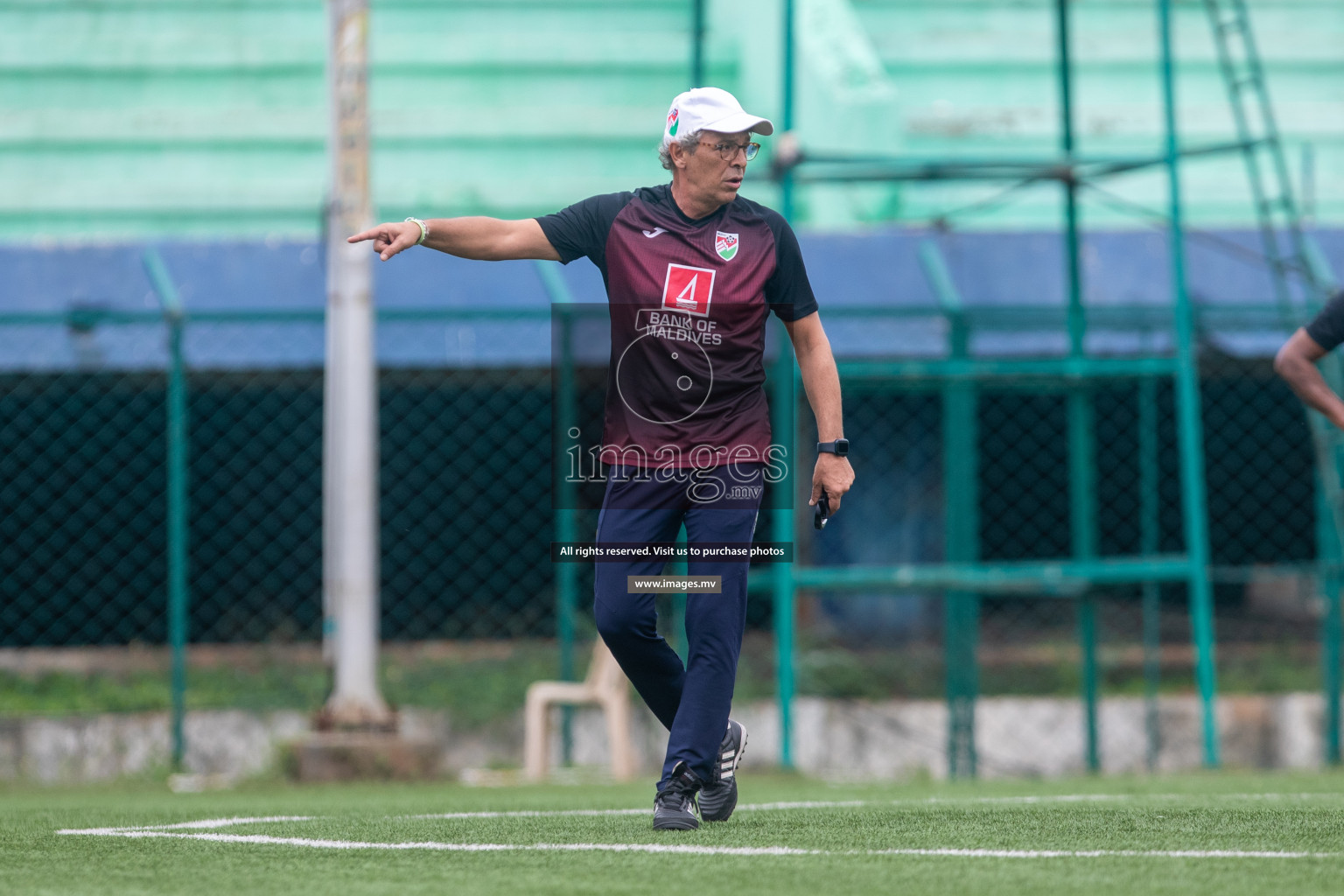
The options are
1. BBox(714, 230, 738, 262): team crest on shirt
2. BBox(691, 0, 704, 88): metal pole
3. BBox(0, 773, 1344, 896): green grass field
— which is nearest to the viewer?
BBox(0, 773, 1344, 896): green grass field

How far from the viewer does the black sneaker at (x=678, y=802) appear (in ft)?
13.0

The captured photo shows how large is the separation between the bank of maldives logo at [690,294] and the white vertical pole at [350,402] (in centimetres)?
340

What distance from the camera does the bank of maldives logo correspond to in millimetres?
4145

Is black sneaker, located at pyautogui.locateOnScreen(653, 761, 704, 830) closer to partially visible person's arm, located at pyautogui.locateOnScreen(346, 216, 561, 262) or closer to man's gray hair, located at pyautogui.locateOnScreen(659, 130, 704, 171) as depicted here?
partially visible person's arm, located at pyautogui.locateOnScreen(346, 216, 561, 262)

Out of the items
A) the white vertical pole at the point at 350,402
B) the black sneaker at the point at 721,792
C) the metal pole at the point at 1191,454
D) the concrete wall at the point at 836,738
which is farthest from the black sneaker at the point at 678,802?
the metal pole at the point at 1191,454

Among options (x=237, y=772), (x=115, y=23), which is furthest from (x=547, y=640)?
(x=115, y=23)

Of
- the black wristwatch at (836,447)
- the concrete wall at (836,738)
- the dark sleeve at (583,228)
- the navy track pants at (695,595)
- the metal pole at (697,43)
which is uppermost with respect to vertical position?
the metal pole at (697,43)

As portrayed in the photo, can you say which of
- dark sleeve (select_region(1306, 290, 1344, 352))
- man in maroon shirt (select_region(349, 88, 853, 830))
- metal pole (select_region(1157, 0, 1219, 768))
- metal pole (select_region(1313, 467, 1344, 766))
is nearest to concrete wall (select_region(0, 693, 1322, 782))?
metal pole (select_region(1313, 467, 1344, 766))

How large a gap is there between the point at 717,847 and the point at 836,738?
5101mm

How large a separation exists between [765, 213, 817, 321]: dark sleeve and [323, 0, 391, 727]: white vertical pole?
3.39 meters

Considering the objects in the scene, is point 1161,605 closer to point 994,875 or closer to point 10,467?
point 10,467

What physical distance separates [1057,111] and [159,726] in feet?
25.4

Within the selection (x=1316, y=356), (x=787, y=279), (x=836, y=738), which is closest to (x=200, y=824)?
(x=787, y=279)

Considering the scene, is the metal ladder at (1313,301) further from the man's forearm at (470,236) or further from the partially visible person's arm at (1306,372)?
the man's forearm at (470,236)
